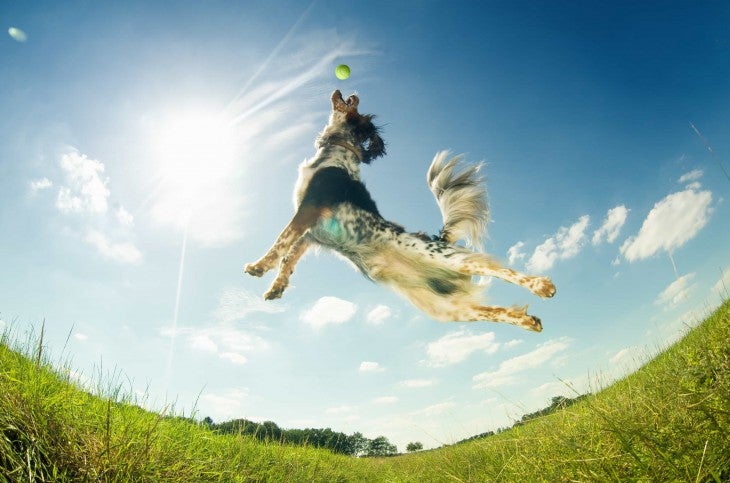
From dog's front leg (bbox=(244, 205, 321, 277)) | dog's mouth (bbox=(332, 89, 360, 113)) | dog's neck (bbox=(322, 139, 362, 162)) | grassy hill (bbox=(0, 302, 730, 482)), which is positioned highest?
dog's mouth (bbox=(332, 89, 360, 113))

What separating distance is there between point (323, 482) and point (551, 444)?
2750mm

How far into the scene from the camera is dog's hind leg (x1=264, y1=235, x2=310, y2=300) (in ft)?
14.4

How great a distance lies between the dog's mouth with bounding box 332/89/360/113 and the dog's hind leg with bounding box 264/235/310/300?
2.08 meters

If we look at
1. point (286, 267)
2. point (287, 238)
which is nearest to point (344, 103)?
point (287, 238)

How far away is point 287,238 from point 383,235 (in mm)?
1271

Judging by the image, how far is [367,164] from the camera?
5.83 meters

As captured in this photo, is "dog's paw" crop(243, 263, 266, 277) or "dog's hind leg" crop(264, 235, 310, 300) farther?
"dog's hind leg" crop(264, 235, 310, 300)

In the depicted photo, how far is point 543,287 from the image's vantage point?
3.38m

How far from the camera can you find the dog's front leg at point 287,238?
421 centimetres

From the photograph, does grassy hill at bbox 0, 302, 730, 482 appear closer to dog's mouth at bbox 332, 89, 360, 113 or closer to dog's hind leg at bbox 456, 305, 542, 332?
dog's hind leg at bbox 456, 305, 542, 332

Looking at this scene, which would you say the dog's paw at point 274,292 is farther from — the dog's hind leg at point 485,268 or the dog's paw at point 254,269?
the dog's hind leg at point 485,268

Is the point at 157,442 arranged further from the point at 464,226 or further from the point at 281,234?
the point at 464,226

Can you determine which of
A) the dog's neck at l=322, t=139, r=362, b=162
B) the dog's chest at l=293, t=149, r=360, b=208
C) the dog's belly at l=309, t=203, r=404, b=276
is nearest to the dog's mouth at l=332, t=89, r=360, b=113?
the dog's neck at l=322, t=139, r=362, b=162

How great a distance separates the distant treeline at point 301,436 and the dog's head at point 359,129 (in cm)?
405
